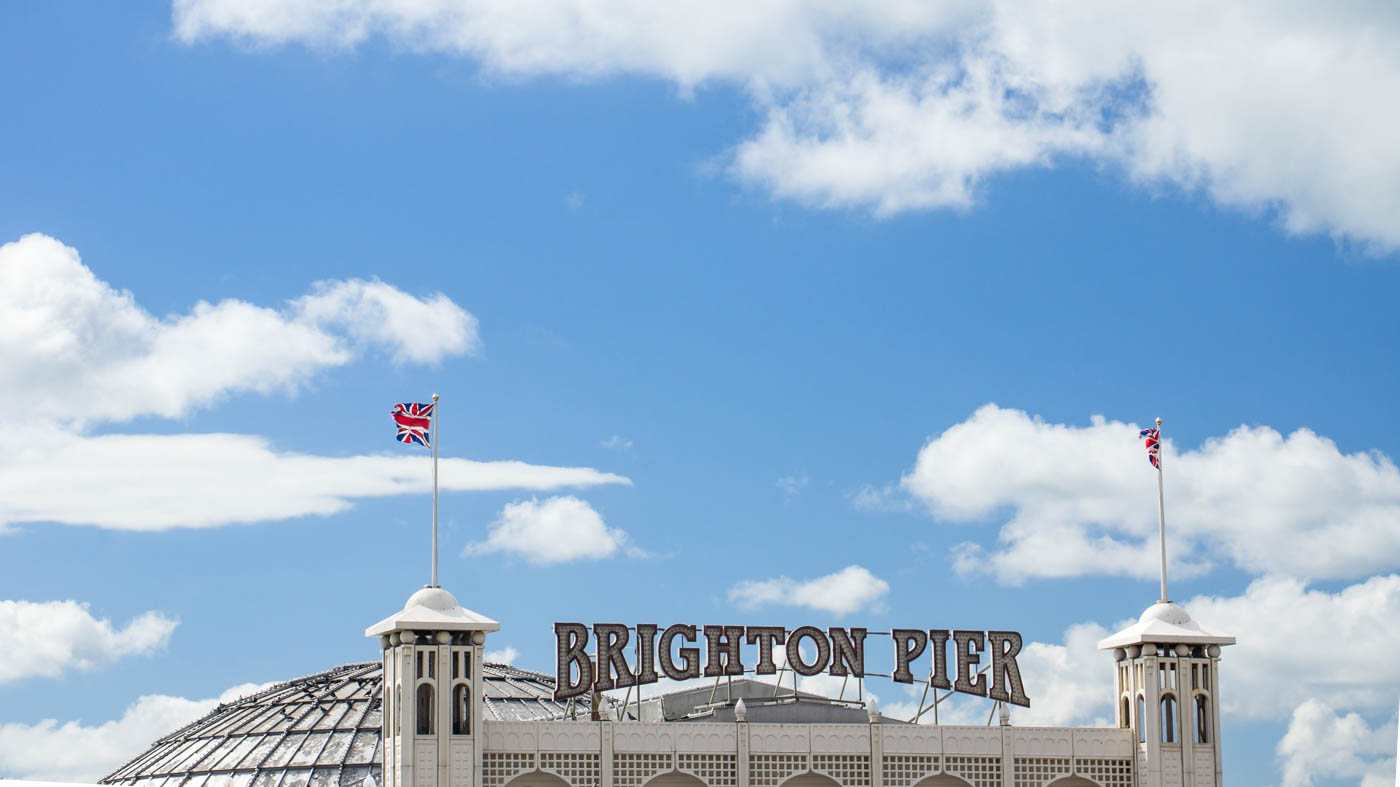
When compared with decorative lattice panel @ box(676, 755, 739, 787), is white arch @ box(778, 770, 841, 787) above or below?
below

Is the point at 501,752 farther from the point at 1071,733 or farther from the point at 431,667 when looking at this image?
the point at 1071,733

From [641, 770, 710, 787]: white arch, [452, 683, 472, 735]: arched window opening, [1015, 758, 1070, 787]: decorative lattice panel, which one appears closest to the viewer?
[452, 683, 472, 735]: arched window opening

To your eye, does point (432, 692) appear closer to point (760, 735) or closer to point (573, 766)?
point (573, 766)

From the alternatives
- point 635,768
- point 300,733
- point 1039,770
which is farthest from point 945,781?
point 300,733

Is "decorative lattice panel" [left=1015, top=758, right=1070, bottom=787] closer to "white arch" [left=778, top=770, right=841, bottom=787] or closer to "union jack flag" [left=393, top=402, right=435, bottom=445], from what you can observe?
"white arch" [left=778, top=770, right=841, bottom=787]

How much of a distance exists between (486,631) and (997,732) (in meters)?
16.5

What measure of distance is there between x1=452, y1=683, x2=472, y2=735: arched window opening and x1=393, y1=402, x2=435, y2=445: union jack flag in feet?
27.8

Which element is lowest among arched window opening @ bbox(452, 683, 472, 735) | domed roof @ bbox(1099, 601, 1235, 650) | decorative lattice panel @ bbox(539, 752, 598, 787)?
decorative lattice panel @ bbox(539, 752, 598, 787)

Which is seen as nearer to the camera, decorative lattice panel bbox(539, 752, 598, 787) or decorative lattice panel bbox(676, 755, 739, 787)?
decorative lattice panel bbox(539, 752, 598, 787)

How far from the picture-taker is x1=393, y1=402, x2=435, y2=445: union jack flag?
5375 centimetres

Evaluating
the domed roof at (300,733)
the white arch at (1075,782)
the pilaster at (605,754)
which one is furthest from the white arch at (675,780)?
the domed roof at (300,733)

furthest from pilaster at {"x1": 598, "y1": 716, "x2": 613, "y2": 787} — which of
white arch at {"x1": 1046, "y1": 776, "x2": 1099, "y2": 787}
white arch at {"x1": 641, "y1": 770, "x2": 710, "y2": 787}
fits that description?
white arch at {"x1": 1046, "y1": 776, "x2": 1099, "y2": 787}

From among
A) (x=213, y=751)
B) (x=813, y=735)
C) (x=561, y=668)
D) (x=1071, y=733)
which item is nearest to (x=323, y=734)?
(x=213, y=751)

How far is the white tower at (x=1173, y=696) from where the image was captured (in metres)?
53.5
